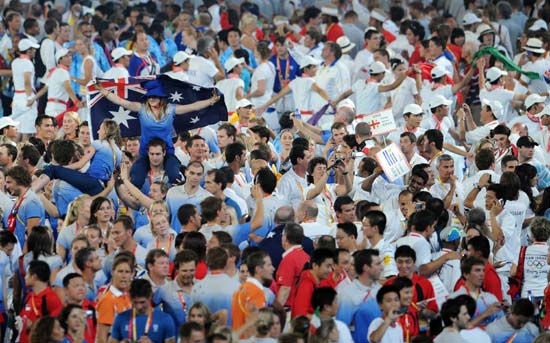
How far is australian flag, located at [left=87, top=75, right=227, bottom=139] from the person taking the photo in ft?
54.9

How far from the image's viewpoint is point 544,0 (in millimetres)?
26719

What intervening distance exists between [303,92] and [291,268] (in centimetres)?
861

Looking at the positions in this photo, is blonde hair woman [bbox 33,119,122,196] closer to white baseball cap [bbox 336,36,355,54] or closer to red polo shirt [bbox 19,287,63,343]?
red polo shirt [bbox 19,287,63,343]

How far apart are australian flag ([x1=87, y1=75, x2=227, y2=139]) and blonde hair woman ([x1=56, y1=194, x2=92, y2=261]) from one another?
283 centimetres

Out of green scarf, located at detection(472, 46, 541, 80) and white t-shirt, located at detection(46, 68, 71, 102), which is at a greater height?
white t-shirt, located at detection(46, 68, 71, 102)

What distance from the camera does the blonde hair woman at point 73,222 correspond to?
1359cm

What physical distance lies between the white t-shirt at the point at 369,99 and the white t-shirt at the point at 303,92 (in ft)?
2.21

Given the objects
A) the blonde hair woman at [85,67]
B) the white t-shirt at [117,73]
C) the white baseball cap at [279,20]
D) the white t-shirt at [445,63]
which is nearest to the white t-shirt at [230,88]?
the white t-shirt at [117,73]

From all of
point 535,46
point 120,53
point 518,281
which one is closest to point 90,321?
point 518,281

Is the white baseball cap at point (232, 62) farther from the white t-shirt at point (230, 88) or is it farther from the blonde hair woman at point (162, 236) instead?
the blonde hair woman at point (162, 236)

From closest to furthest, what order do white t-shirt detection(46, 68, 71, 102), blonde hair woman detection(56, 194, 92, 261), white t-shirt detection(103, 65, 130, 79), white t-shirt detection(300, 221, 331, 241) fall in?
blonde hair woman detection(56, 194, 92, 261), white t-shirt detection(300, 221, 331, 241), white t-shirt detection(103, 65, 130, 79), white t-shirt detection(46, 68, 71, 102)

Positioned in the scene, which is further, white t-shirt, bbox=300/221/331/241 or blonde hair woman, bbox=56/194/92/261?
white t-shirt, bbox=300/221/331/241

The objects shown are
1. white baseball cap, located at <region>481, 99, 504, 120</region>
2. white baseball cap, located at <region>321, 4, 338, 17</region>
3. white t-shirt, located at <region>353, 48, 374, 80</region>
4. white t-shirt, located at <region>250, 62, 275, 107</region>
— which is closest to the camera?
white baseball cap, located at <region>481, 99, 504, 120</region>

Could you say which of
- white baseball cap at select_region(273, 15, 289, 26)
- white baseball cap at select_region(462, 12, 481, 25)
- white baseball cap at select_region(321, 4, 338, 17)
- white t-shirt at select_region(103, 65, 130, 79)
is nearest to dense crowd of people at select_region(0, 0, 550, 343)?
white baseball cap at select_region(462, 12, 481, 25)
